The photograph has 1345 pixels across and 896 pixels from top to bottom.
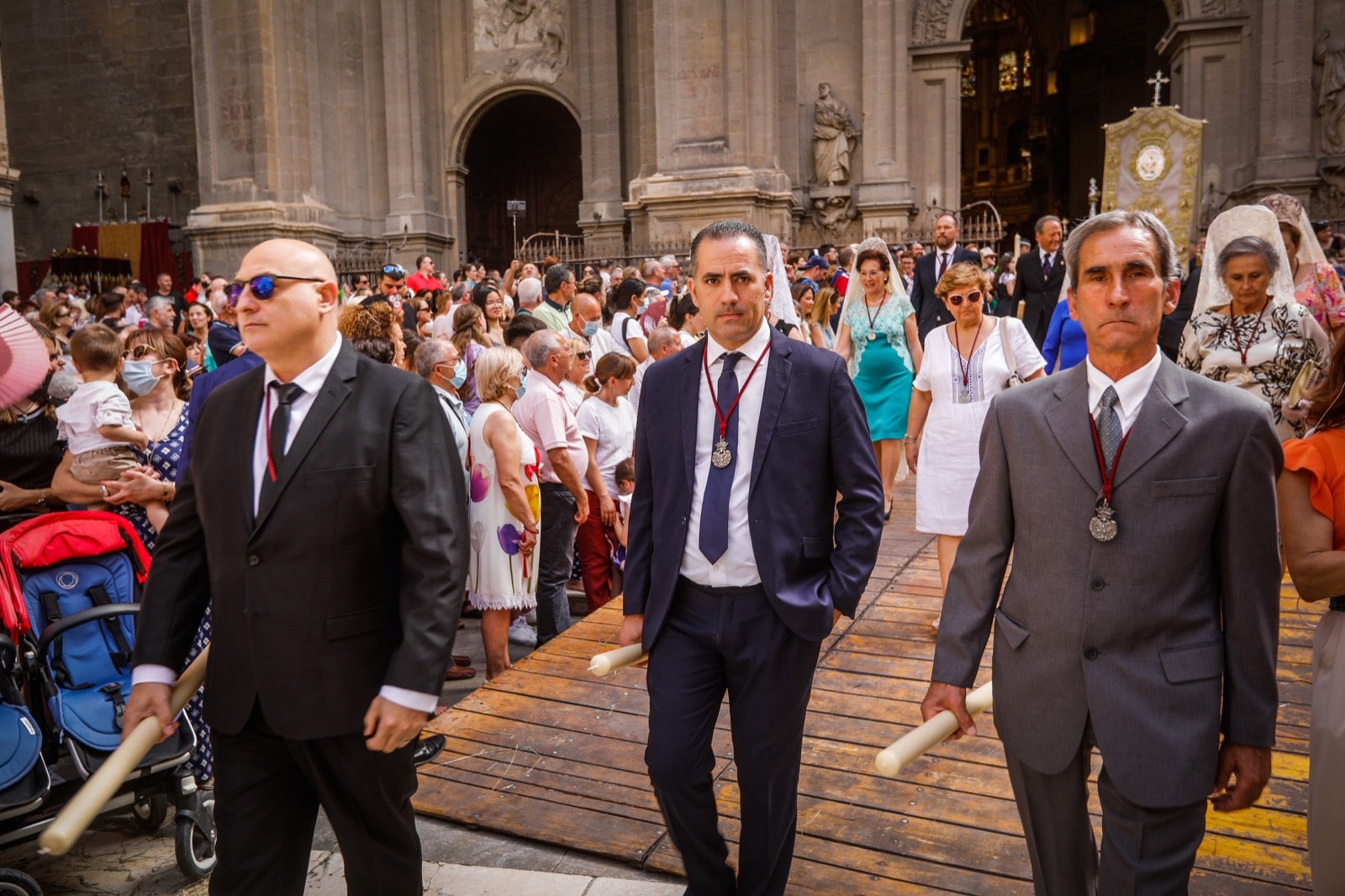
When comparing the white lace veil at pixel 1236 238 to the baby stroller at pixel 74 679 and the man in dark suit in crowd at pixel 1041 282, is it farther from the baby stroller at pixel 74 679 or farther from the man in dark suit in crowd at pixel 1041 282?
the baby stroller at pixel 74 679

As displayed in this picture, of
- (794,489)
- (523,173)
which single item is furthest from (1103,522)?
(523,173)

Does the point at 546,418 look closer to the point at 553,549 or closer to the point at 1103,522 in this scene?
the point at 553,549

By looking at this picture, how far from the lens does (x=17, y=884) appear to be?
3279 mm

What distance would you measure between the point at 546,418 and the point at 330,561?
3470 millimetres

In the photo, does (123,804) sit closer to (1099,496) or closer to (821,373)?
(821,373)

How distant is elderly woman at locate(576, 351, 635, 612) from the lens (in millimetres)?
6629

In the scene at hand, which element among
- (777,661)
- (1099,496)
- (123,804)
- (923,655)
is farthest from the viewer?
(923,655)

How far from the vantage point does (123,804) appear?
362cm

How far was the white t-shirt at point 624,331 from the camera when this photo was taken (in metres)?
8.80

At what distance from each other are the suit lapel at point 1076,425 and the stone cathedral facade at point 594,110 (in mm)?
17389

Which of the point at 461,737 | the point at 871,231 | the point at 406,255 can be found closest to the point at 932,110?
the point at 871,231

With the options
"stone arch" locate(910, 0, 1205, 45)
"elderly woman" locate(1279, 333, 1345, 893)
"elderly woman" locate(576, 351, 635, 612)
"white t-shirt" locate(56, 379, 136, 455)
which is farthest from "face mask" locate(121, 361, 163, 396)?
"stone arch" locate(910, 0, 1205, 45)

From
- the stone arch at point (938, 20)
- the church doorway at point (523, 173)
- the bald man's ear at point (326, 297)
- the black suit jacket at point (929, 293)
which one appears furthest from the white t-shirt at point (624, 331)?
the church doorway at point (523, 173)

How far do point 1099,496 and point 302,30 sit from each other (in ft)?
77.8
